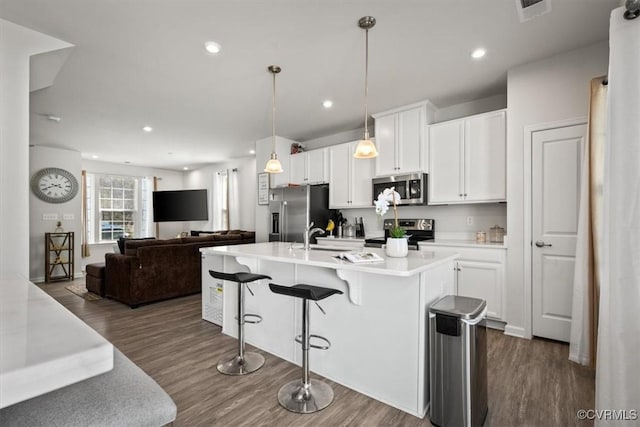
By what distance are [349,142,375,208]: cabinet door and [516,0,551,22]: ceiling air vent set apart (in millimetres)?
2356

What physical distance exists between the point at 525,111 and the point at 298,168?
10.9ft

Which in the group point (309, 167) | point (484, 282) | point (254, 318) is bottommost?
point (254, 318)

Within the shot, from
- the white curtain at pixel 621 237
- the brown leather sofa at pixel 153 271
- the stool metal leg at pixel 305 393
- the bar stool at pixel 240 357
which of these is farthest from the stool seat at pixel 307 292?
the brown leather sofa at pixel 153 271

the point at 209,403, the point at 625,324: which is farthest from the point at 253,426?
the point at 625,324

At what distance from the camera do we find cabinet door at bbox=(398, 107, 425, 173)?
3.86 metres

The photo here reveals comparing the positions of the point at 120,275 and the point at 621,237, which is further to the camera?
the point at 120,275

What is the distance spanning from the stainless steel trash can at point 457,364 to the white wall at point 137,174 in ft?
24.4

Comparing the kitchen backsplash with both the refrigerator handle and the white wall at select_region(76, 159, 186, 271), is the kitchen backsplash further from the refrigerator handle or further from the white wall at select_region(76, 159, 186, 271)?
the white wall at select_region(76, 159, 186, 271)

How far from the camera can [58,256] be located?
19.5ft

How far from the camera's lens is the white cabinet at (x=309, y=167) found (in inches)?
195

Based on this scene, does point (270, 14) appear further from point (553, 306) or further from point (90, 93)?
point (553, 306)

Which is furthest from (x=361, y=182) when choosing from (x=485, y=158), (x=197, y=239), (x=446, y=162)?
(x=197, y=239)

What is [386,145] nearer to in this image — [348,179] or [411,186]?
[411,186]

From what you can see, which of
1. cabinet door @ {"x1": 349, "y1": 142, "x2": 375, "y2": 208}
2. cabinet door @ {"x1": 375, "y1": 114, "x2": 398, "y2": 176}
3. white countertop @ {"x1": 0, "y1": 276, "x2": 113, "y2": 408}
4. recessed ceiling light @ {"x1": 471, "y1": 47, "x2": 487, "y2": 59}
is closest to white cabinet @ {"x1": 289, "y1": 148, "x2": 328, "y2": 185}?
cabinet door @ {"x1": 349, "y1": 142, "x2": 375, "y2": 208}
